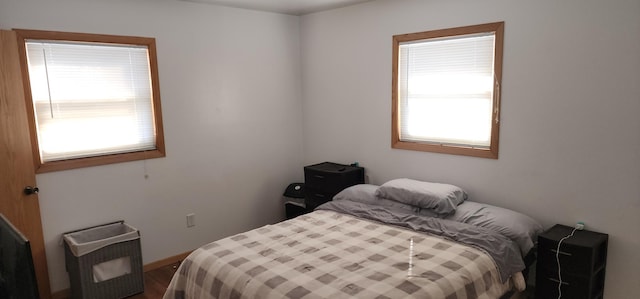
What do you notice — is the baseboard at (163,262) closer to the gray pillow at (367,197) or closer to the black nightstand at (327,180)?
the black nightstand at (327,180)

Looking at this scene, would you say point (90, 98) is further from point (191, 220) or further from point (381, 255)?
point (381, 255)

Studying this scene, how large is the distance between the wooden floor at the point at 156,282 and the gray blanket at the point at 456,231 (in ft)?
4.83

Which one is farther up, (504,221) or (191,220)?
(504,221)

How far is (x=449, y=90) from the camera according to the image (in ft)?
Result: 11.0

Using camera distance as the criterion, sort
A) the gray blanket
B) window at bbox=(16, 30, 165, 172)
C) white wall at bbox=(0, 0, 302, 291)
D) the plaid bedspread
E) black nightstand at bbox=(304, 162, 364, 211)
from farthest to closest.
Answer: black nightstand at bbox=(304, 162, 364, 211) → white wall at bbox=(0, 0, 302, 291) → window at bbox=(16, 30, 165, 172) → the gray blanket → the plaid bedspread

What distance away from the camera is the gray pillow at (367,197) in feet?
10.5

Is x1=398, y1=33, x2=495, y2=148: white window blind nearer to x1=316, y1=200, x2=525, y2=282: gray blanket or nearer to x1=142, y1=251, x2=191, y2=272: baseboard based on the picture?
x1=316, y1=200, x2=525, y2=282: gray blanket

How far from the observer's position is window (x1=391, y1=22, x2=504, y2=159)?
310cm

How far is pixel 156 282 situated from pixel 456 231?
2400 millimetres

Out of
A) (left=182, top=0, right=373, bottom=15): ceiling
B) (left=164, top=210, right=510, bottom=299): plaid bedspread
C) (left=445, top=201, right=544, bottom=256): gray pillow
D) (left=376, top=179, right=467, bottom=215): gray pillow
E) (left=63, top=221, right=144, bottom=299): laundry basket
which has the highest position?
(left=182, top=0, right=373, bottom=15): ceiling

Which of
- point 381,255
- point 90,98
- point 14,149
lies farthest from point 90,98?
point 381,255

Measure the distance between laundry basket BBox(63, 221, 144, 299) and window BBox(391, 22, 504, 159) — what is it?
2.37 m

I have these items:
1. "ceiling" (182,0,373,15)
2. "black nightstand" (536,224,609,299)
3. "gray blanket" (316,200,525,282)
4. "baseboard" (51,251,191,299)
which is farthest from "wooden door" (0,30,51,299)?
"black nightstand" (536,224,609,299)

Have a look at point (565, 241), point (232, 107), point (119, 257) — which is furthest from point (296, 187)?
point (565, 241)
